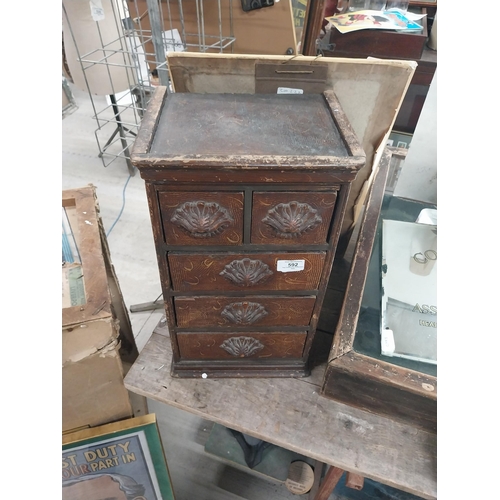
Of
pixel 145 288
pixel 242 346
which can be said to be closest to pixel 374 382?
pixel 242 346

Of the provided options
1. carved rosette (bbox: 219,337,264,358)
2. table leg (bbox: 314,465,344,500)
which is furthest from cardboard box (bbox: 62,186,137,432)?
table leg (bbox: 314,465,344,500)

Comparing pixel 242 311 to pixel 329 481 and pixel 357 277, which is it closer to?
pixel 357 277

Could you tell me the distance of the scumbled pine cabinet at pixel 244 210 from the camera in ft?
1.95

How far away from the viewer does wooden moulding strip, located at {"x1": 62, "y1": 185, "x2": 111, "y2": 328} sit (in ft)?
2.68

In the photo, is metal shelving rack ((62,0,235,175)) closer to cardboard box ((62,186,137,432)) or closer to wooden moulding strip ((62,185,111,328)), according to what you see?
wooden moulding strip ((62,185,111,328))

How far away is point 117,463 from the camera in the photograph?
1006mm

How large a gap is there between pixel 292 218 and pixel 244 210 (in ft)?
0.28

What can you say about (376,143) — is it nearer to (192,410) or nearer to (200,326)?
(200,326)

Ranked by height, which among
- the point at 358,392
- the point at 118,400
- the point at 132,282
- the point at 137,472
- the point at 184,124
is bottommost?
the point at 132,282

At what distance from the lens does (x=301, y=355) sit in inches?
35.6

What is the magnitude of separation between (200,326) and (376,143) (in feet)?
2.07

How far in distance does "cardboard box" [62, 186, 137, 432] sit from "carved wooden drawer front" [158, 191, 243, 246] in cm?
29

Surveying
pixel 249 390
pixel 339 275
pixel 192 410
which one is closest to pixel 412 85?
pixel 339 275

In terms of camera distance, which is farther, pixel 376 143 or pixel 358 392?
pixel 376 143
